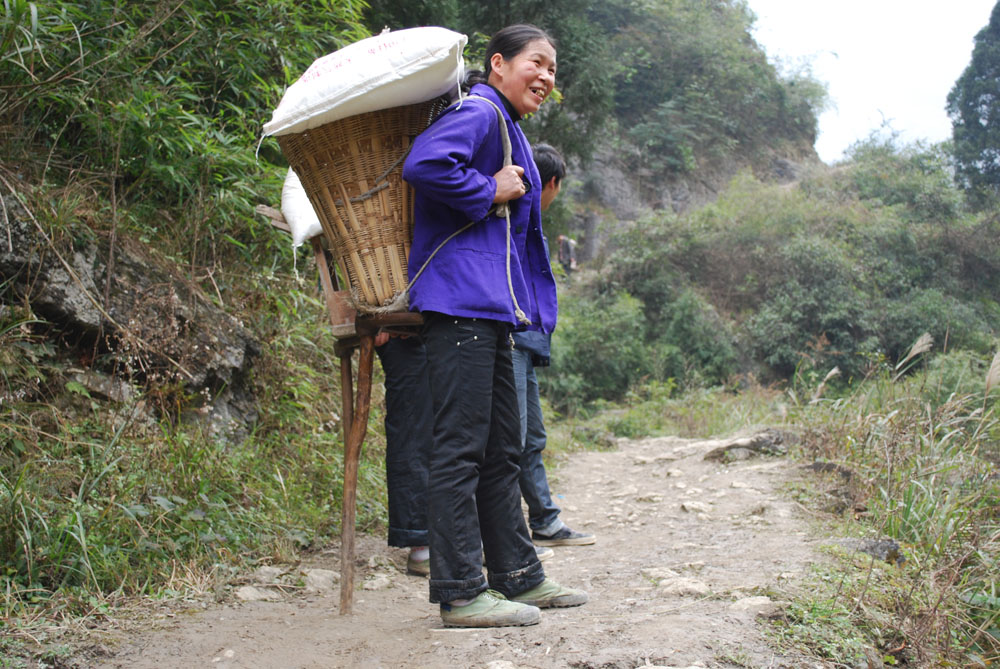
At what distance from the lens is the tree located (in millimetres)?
19094

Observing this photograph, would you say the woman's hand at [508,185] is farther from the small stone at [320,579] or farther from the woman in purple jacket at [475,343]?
the small stone at [320,579]

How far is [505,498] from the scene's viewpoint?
2.35 meters

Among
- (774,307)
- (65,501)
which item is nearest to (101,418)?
(65,501)

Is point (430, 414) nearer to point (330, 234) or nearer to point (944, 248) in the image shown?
point (330, 234)

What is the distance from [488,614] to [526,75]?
1.59m

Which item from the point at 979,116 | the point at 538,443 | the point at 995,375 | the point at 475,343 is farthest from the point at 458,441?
the point at 979,116

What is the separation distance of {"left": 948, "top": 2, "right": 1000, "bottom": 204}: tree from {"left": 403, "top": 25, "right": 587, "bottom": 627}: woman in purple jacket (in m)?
20.0

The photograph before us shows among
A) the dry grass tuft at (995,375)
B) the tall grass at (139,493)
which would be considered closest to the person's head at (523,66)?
the tall grass at (139,493)

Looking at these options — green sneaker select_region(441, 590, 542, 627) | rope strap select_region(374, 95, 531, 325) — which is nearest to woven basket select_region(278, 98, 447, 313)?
rope strap select_region(374, 95, 531, 325)

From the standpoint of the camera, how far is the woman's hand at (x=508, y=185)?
7.34 ft

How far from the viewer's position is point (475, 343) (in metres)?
2.20

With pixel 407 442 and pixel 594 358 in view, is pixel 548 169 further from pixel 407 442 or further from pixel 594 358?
pixel 594 358

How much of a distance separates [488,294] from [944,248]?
18.1 meters

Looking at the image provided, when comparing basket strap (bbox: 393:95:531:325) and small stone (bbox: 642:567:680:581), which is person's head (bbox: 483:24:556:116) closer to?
basket strap (bbox: 393:95:531:325)
